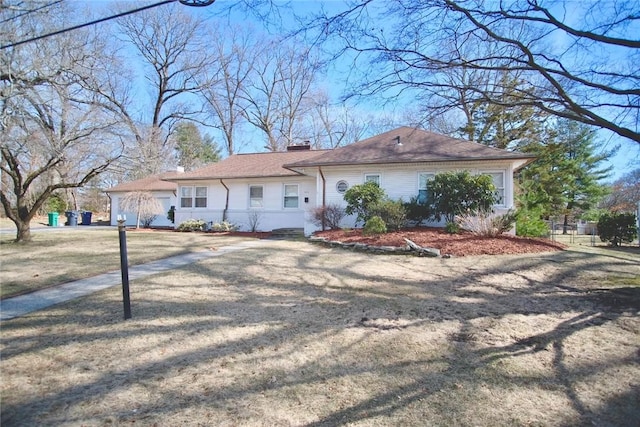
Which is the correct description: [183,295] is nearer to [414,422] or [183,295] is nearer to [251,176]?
[414,422]

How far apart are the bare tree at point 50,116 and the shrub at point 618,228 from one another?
20.3m

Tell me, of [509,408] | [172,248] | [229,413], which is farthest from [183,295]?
[172,248]

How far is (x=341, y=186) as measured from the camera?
15.0m

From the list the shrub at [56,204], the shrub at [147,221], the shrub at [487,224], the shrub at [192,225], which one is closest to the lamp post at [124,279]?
the shrub at [487,224]

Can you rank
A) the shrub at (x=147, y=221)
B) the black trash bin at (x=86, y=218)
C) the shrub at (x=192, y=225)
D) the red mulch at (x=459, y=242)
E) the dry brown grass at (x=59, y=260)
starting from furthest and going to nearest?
the black trash bin at (x=86, y=218)
the shrub at (x=147, y=221)
the shrub at (x=192, y=225)
the red mulch at (x=459, y=242)
the dry brown grass at (x=59, y=260)

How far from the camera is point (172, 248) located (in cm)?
1092

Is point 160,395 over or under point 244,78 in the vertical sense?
under

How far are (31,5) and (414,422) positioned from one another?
1327cm

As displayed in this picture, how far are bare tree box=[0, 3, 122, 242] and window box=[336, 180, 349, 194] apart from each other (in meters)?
8.48

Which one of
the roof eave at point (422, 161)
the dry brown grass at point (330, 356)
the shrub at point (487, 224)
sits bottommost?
the dry brown grass at point (330, 356)

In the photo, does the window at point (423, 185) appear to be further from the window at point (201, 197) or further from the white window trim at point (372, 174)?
the window at point (201, 197)

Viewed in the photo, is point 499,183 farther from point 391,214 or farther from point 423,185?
point 391,214

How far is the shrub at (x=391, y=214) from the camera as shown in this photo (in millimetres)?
11915

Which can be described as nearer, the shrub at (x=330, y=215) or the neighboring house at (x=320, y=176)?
the neighboring house at (x=320, y=176)
